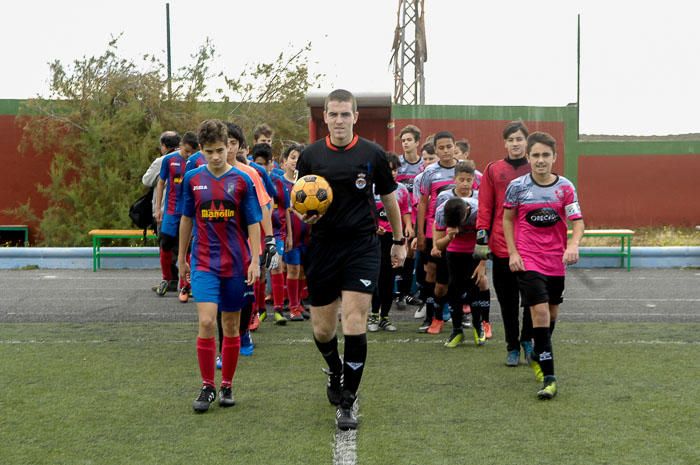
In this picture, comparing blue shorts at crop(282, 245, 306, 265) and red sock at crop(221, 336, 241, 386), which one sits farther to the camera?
blue shorts at crop(282, 245, 306, 265)

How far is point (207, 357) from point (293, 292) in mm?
4334

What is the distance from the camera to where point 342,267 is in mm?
5957

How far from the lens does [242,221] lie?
632 cm

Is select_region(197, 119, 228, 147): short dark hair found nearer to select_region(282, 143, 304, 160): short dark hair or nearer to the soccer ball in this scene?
the soccer ball

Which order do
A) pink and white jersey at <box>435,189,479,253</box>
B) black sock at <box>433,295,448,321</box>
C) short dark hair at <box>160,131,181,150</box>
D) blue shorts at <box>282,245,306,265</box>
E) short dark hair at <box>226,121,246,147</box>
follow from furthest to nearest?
short dark hair at <box>160,131,181,150</box>
blue shorts at <box>282,245,306,265</box>
black sock at <box>433,295,448,321</box>
pink and white jersey at <box>435,189,479,253</box>
short dark hair at <box>226,121,246,147</box>

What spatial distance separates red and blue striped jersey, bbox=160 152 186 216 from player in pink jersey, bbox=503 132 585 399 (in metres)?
5.13

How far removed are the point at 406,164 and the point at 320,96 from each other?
17.0 feet

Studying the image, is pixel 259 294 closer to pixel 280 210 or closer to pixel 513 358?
pixel 280 210

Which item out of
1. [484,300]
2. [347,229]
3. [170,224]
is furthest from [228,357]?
[170,224]

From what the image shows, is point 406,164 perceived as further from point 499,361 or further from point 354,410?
point 354,410

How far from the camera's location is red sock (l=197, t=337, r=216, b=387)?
618 cm

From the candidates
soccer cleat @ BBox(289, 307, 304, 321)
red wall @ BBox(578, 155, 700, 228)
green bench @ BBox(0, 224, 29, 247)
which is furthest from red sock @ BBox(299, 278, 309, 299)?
red wall @ BBox(578, 155, 700, 228)

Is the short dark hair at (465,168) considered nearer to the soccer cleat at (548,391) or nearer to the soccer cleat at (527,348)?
the soccer cleat at (527,348)

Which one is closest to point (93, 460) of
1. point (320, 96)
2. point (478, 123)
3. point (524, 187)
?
point (524, 187)
